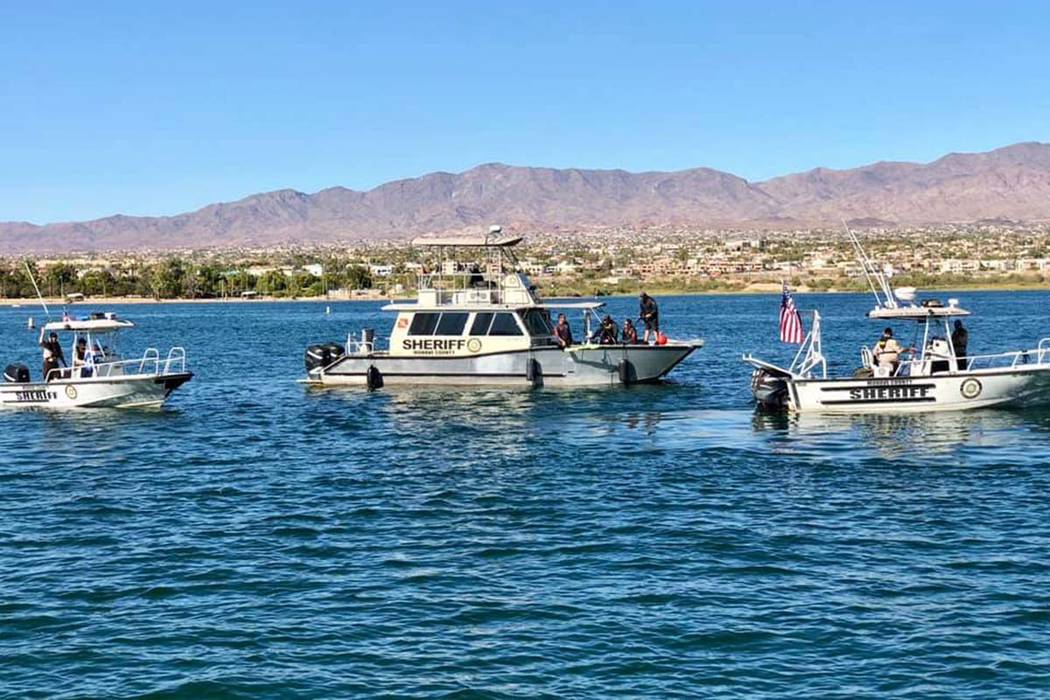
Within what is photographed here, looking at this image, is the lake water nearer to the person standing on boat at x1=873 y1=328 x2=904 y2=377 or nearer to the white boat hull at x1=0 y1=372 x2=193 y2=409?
the white boat hull at x1=0 y1=372 x2=193 y2=409

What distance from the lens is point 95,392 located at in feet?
127

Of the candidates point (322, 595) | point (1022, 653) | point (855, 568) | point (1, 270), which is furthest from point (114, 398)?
point (1, 270)

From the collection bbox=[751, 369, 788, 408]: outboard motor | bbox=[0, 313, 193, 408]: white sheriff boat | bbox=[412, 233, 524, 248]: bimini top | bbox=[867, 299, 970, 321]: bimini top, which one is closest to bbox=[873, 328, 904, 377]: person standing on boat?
bbox=[867, 299, 970, 321]: bimini top

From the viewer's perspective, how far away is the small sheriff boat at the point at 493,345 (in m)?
43.7

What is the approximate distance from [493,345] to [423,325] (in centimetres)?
251

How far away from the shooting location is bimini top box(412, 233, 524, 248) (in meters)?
44.8

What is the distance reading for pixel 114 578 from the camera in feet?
63.8

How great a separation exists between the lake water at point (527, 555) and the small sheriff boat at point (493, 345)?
5.78 metres

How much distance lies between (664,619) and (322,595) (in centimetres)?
465

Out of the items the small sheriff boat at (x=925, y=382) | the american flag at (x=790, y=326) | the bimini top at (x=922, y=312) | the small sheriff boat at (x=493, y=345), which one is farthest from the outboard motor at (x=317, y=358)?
the bimini top at (x=922, y=312)

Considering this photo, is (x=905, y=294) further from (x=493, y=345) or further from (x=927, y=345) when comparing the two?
(x=493, y=345)

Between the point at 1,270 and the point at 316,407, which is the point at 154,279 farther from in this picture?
the point at 316,407

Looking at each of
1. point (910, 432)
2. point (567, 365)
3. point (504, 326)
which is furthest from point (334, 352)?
point (910, 432)

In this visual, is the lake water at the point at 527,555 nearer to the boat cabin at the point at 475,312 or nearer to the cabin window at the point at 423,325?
the boat cabin at the point at 475,312
